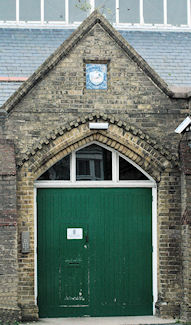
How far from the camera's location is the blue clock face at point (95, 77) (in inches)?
454

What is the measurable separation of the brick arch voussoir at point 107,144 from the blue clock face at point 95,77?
2.10 feet

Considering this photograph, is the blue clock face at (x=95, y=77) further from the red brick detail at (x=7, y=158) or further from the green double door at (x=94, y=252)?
the green double door at (x=94, y=252)

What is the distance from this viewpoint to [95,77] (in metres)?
11.5

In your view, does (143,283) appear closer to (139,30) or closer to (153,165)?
(153,165)

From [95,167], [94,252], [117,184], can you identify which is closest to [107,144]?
[95,167]

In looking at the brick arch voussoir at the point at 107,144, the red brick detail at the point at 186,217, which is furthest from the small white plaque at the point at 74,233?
the red brick detail at the point at 186,217

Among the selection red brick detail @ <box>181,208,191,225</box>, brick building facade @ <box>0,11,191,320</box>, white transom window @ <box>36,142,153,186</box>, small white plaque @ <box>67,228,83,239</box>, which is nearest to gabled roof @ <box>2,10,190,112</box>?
brick building facade @ <box>0,11,191,320</box>

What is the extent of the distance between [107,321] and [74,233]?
1.81 meters

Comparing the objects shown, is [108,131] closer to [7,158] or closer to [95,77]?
[95,77]

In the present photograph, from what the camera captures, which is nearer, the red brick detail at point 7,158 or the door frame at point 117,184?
the red brick detail at point 7,158

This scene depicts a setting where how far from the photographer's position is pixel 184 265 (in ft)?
37.2

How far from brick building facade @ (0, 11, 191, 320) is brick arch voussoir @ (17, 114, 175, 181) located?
19 millimetres

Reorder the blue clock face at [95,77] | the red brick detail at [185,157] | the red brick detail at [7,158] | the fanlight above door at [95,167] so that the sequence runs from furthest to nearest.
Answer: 1. the fanlight above door at [95,167]
2. the blue clock face at [95,77]
3. the red brick detail at [185,157]
4. the red brick detail at [7,158]

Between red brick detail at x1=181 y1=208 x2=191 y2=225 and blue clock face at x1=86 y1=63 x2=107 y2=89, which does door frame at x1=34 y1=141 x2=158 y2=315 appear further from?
blue clock face at x1=86 y1=63 x2=107 y2=89
